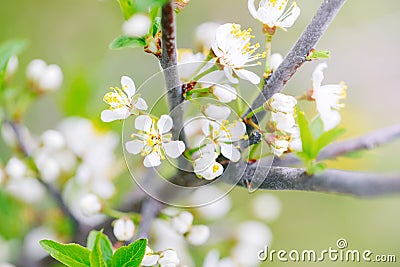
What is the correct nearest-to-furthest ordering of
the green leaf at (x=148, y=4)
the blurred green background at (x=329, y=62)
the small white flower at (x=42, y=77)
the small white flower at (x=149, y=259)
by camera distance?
1. the green leaf at (x=148, y=4)
2. the small white flower at (x=149, y=259)
3. the small white flower at (x=42, y=77)
4. the blurred green background at (x=329, y=62)

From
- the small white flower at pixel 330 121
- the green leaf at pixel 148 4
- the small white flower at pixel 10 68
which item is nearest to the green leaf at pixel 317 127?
the small white flower at pixel 330 121

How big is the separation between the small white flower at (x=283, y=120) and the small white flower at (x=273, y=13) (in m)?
0.08

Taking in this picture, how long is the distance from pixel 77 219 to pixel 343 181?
36 cm

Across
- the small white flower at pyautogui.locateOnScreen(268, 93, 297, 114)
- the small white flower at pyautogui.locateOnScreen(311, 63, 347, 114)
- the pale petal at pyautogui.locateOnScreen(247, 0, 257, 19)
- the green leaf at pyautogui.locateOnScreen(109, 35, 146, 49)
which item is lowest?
the small white flower at pyautogui.locateOnScreen(268, 93, 297, 114)

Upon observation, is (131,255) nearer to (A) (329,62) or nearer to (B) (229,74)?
(B) (229,74)

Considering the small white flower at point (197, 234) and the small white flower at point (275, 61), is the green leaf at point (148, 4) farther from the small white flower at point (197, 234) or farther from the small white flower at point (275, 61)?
the small white flower at point (197, 234)

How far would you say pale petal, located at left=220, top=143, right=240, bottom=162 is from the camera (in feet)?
1.42

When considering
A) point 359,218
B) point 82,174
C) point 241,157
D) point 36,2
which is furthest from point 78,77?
point 359,218

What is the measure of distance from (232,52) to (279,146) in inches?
3.4

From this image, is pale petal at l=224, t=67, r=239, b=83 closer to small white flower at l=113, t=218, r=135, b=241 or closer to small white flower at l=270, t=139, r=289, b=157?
small white flower at l=270, t=139, r=289, b=157

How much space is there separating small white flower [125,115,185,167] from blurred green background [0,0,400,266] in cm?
52


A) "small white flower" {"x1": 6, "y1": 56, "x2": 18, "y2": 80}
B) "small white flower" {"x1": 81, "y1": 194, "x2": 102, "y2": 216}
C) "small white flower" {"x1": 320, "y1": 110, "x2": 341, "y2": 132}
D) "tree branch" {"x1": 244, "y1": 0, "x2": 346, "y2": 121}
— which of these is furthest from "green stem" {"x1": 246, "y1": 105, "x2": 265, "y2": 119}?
"small white flower" {"x1": 6, "y1": 56, "x2": 18, "y2": 80}

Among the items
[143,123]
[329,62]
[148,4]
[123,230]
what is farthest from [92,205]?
[329,62]

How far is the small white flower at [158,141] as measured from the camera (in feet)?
1.42
